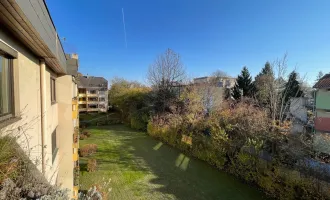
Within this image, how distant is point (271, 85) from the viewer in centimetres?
1141

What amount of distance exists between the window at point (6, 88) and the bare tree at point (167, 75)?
19.1 meters

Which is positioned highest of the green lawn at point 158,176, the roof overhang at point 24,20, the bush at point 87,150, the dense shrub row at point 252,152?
the roof overhang at point 24,20

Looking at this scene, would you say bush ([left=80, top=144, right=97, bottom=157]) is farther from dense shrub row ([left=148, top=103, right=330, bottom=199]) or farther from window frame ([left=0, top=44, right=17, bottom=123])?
window frame ([left=0, top=44, right=17, bottom=123])

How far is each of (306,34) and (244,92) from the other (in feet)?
57.3

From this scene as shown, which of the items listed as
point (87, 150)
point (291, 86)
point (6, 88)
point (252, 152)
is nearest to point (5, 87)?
point (6, 88)

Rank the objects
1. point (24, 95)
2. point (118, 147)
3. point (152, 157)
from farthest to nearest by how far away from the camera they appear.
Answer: point (118, 147)
point (152, 157)
point (24, 95)

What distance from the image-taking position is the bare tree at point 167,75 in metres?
21.9

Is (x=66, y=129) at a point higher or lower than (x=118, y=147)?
higher

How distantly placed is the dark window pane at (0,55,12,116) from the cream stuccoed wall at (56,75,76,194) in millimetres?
4521

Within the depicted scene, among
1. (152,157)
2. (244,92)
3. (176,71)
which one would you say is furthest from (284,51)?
(244,92)

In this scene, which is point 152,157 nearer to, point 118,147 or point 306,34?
point 118,147

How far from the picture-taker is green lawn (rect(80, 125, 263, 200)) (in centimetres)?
816

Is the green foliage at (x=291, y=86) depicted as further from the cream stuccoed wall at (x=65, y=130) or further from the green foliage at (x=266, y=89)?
the cream stuccoed wall at (x=65, y=130)

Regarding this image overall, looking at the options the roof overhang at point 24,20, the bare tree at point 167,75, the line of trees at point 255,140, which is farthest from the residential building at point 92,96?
the roof overhang at point 24,20
